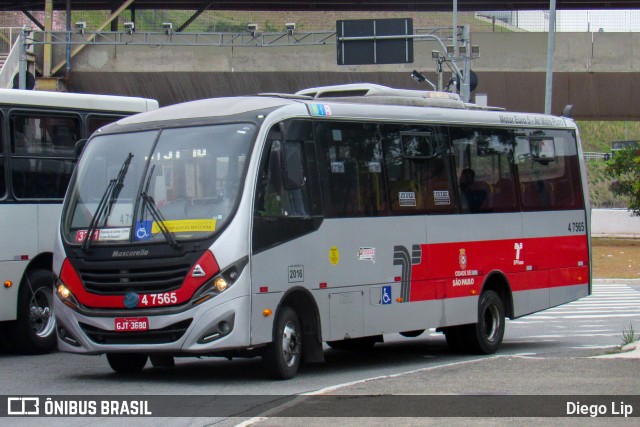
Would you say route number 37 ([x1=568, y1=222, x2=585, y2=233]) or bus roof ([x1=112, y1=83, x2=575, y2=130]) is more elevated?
bus roof ([x1=112, y1=83, x2=575, y2=130])

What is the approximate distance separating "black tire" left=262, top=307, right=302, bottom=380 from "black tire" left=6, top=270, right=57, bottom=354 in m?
4.18

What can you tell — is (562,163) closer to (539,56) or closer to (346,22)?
(346,22)

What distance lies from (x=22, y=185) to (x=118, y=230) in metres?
3.28

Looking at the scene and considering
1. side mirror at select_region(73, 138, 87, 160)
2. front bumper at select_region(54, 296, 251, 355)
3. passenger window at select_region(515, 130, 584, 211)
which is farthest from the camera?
passenger window at select_region(515, 130, 584, 211)

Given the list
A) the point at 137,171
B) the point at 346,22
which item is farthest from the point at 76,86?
the point at 137,171

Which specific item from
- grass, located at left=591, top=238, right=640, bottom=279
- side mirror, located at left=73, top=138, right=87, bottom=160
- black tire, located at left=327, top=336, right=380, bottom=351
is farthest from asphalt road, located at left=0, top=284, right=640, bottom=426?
grass, located at left=591, top=238, right=640, bottom=279

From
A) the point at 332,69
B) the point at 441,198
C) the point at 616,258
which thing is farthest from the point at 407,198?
the point at 332,69

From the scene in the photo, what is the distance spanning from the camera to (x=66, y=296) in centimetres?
1299

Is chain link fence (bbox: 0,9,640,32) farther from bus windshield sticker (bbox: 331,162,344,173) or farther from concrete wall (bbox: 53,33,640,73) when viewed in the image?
bus windshield sticker (bbox: 331,162,344,173)

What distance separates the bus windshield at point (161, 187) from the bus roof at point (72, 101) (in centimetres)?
277

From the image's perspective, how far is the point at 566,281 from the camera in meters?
18.0

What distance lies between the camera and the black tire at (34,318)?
15625 mm

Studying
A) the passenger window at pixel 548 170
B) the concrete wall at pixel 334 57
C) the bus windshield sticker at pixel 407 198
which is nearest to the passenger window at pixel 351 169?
the bus windshield sticker at pixel 407 198

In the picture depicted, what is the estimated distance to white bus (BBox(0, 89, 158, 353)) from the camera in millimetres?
15336
